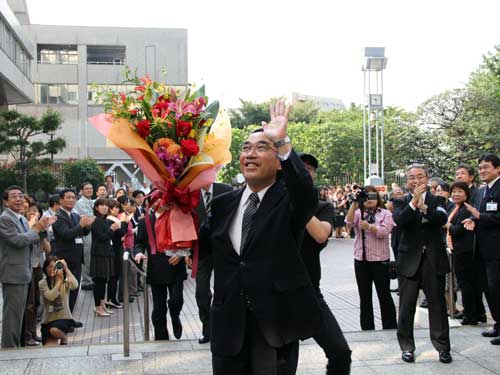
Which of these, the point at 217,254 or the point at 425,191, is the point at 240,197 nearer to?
the point at 217,254

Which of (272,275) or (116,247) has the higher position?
(272,275)

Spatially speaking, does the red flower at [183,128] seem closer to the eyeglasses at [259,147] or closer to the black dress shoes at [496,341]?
the eyeglasses at [259,147]

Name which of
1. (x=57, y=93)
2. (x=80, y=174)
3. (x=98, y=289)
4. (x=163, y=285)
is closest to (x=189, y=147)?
(x=163, y=285)

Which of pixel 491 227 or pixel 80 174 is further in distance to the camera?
pixel 80 174

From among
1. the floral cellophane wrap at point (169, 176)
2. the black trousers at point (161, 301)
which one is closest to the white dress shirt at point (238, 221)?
the floral cellophane wrap at point (169, 176)

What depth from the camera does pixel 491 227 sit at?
732 cm

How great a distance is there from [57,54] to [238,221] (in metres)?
51.5

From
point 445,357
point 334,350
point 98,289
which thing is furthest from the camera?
point 98,289

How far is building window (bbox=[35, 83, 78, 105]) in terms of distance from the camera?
51219mm

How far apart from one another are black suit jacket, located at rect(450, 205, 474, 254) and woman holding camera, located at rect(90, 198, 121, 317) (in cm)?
Result: 517

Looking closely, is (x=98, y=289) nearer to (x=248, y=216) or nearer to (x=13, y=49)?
(x=248, y=216)

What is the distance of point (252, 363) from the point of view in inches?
145

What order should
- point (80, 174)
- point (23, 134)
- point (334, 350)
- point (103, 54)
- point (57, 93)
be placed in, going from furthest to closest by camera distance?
point (103, 54) < point (57, 93) < point (80, 174) < point (23, 134) < point (334, 350)

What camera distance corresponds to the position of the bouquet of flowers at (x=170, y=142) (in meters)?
3.78
